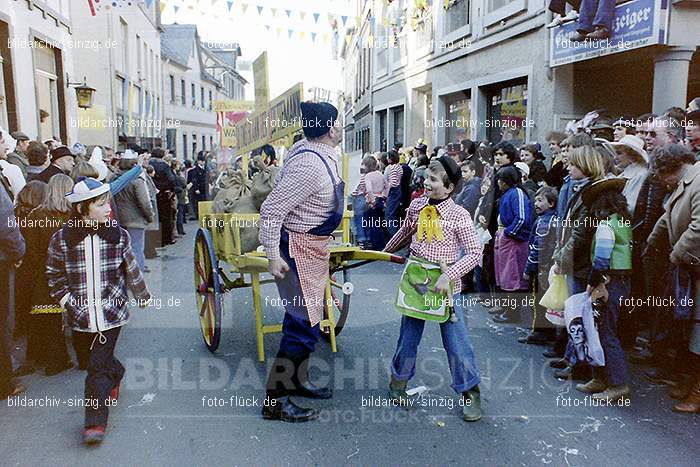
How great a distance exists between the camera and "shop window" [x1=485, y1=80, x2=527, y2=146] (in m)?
10.7

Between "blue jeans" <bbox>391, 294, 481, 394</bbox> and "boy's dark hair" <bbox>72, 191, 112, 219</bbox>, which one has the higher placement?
"boy's dark hair" <bbox>72, 191, 112, 219</bbox>

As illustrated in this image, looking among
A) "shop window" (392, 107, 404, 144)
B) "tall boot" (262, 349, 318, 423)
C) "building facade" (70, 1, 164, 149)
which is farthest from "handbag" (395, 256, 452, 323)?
"shop window" (392, 107, 404, 144)

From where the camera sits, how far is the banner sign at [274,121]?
14.4ft

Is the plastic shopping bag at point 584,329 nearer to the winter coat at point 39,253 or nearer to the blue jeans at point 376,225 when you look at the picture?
the winter coat at point 39,253

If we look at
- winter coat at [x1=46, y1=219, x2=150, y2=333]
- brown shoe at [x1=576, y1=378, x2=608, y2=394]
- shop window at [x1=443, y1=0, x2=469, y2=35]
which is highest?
shop window at [x1=443, y1=0, x2=469, y2=35]

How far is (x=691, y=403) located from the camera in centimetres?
399

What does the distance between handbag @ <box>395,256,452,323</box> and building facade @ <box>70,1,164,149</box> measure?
1315 centimetres

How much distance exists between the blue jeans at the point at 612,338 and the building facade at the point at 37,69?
Result: 32.2 ft

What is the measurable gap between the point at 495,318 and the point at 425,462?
3.08m

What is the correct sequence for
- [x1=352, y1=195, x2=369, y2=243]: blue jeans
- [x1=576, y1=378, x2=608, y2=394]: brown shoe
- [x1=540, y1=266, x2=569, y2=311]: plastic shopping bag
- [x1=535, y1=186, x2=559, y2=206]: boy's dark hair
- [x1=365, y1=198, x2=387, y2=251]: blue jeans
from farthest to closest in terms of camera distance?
[x1=352, y1=195, x2=369, y2=243]: blue jeans
[x1=365, y1=198, x2=387, y2=251]: blue jeans
[x1=535, y1=186, x2=559, y2=206]: boy's dark hair
[x1=540, y1=266, x2=569, y2=311]: plastic shopping bag
[x1=576, y1=378, x2=608, y2=394]: brown shoe

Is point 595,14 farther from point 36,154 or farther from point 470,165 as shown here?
point 36,154

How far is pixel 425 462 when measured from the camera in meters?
3.33

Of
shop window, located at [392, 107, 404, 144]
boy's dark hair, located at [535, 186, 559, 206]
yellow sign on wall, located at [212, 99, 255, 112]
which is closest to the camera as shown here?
boy's dark hair, located at [535, 186, 559, 206]

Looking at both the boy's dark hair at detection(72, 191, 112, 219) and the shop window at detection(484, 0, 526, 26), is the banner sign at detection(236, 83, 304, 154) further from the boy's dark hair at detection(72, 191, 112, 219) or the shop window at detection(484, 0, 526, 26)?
the shop window at detection(484, 0, 526, 26)
